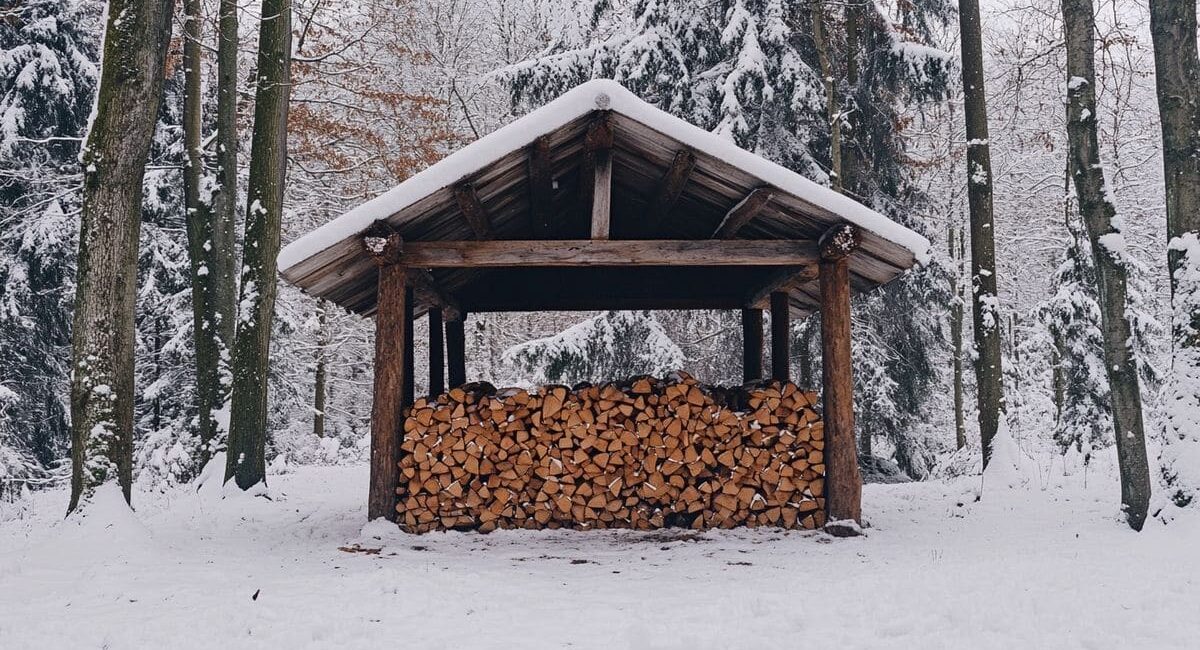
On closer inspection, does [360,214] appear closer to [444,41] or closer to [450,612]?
[450,612]

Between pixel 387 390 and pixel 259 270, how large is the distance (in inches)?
138

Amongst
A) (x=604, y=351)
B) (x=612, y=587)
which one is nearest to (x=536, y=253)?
(x=612, y=587)

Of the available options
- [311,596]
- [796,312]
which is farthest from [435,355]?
[311,596]

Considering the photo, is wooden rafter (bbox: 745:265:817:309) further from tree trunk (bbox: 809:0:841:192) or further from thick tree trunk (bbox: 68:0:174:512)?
A: thick tree trunk (bbox: 68:0:174:512)

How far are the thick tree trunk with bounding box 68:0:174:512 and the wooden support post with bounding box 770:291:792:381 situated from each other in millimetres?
6798

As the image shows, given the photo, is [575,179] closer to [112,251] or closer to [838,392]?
[838,392]

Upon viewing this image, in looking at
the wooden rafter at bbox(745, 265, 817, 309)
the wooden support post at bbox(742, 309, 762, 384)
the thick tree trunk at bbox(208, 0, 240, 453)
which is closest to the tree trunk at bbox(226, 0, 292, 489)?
the thick tree trunk at bbox(208, 0, 240, 453)

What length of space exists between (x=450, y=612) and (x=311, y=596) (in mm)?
922

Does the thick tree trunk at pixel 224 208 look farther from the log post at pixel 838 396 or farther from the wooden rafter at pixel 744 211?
the log post at pixel 838 396

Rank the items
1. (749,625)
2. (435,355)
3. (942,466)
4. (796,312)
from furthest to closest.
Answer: (942,466) → (796,312) → (435,355) → (749,625)

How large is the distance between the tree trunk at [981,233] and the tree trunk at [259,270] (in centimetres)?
845

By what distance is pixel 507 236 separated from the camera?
980 cm

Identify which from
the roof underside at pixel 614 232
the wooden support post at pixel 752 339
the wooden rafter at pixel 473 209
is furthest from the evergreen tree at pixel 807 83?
the wooden rafter at pixel 473 209

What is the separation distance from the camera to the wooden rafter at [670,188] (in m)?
7.31
